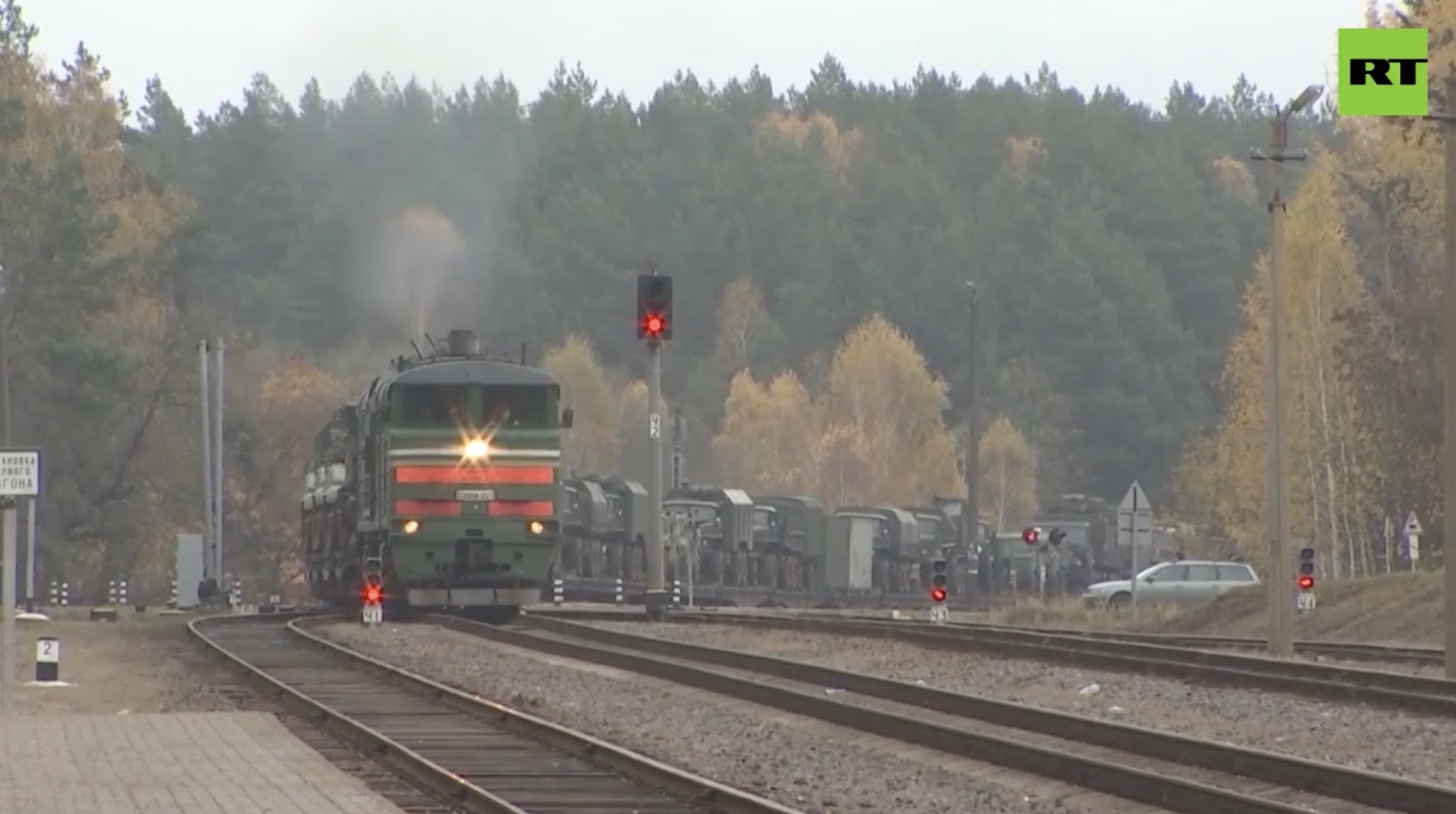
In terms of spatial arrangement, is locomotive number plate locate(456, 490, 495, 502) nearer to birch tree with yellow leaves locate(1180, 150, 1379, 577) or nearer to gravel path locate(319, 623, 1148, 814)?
gravel path locate(319, 623, 1148, 814)

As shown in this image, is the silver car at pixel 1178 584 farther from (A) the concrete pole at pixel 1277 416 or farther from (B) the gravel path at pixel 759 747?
(B) the gravel path at pixel 759 747

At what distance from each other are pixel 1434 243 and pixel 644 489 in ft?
A: 77.3

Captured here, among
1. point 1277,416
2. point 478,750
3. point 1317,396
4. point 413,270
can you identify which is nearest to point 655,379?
point 1277,416

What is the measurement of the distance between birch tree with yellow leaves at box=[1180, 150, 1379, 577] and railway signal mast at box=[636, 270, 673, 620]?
2543 cm

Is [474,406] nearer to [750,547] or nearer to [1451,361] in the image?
[1451,361]

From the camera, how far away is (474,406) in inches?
1443

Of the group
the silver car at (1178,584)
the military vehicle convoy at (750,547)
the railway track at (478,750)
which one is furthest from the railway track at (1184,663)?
the military vehicle convoy at (750,547)

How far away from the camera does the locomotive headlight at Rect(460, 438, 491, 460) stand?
36.5 meters

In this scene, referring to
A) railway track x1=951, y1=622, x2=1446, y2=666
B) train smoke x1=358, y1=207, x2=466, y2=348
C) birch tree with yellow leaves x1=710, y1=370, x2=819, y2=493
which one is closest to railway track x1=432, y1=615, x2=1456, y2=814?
railway track x1=951, y1=622, x2=1446, y2=666

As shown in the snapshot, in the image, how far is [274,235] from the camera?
88.6 m

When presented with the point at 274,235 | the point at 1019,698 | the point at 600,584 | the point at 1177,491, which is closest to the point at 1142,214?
the point at 1177,491

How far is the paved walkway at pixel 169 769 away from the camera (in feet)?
46.5

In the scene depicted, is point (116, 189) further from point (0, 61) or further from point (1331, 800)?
point (1331, 800)

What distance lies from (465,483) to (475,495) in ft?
0.72
